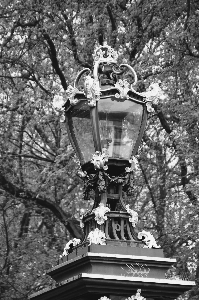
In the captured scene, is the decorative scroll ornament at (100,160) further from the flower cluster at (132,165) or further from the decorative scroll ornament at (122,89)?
the decorative scroll ornament at (122,89)

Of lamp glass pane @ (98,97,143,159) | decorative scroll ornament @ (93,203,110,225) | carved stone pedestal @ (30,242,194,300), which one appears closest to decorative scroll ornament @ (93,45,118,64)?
lamp glass pane @ (98,97,143,159)

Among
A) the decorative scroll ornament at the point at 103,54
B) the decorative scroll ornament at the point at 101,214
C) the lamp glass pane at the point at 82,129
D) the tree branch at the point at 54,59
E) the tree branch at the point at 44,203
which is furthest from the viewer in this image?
the tree branch at the point at 54,59

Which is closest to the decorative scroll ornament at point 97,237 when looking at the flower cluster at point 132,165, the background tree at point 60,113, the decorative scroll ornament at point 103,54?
the flower cluster at point 132,165

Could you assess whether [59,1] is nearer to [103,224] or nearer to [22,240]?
[22,240]

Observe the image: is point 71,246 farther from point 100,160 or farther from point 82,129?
point 82,129

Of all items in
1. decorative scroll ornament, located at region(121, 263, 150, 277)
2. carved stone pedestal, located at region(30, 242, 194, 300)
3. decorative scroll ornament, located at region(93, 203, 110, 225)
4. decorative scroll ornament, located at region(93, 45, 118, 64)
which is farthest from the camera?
decorative scroll ornament, located at region(93, 45, 118, 64)

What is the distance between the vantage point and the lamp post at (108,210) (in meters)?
4.89

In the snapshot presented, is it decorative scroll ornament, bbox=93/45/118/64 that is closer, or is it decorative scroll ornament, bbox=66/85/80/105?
decorative scroll ornament, bbox=66/85/80/105

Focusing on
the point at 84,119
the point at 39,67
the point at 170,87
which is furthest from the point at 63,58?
the point at 84,119

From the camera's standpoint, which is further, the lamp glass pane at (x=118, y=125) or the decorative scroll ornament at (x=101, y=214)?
the lamp glass pane at (x=118, y=125)

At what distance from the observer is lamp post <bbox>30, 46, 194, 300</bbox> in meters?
4.89

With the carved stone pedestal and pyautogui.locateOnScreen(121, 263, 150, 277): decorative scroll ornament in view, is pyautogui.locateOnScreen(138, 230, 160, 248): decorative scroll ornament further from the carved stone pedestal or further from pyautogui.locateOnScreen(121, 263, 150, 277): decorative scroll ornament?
pyautogui.locateOnScreen(121, 263, 150, 277): decorative scroll ornament

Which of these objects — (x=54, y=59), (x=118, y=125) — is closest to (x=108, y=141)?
(x=118, y=125)

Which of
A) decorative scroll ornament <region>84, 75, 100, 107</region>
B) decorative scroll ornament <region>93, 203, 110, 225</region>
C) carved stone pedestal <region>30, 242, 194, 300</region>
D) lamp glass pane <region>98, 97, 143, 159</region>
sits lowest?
carved stone pedestal <region>30, 242, 194, 300</region>
